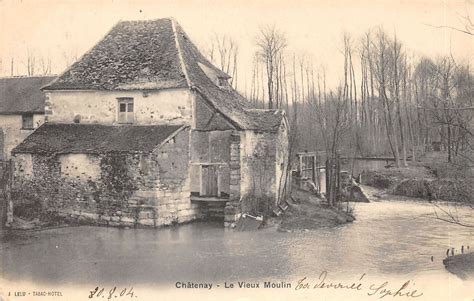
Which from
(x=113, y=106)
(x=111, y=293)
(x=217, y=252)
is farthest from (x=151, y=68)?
(x=111, y=293)

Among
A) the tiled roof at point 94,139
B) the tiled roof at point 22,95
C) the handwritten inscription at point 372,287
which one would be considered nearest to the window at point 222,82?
the tiled roof at point 94,139

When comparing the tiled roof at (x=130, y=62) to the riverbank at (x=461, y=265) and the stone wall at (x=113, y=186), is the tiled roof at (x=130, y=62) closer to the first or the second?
the stone wall at (x=113, y=186)

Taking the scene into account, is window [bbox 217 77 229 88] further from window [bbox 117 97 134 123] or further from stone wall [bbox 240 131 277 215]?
window [bbox 117 97 134 123]

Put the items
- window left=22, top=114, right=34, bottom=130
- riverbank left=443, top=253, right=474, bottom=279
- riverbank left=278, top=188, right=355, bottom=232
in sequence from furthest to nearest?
window left=22, top=114, right=34, bottom=130 → riverbank left=278, top=188, right=355, bottom=232 → riverbank left=443, top=253, right=474, bottom=279

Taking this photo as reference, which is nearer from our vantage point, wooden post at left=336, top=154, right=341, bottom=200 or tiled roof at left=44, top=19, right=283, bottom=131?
tiled roof at left=44, top=19, right=283, bottom=131

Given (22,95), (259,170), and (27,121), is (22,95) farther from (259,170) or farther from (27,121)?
(259,170)

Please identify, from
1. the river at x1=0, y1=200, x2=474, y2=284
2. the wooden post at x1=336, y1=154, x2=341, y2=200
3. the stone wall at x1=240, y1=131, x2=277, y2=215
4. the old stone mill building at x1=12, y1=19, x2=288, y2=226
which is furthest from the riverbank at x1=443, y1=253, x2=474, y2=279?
the wooden post at x1=336, y1=154, x2=341, y2=200
